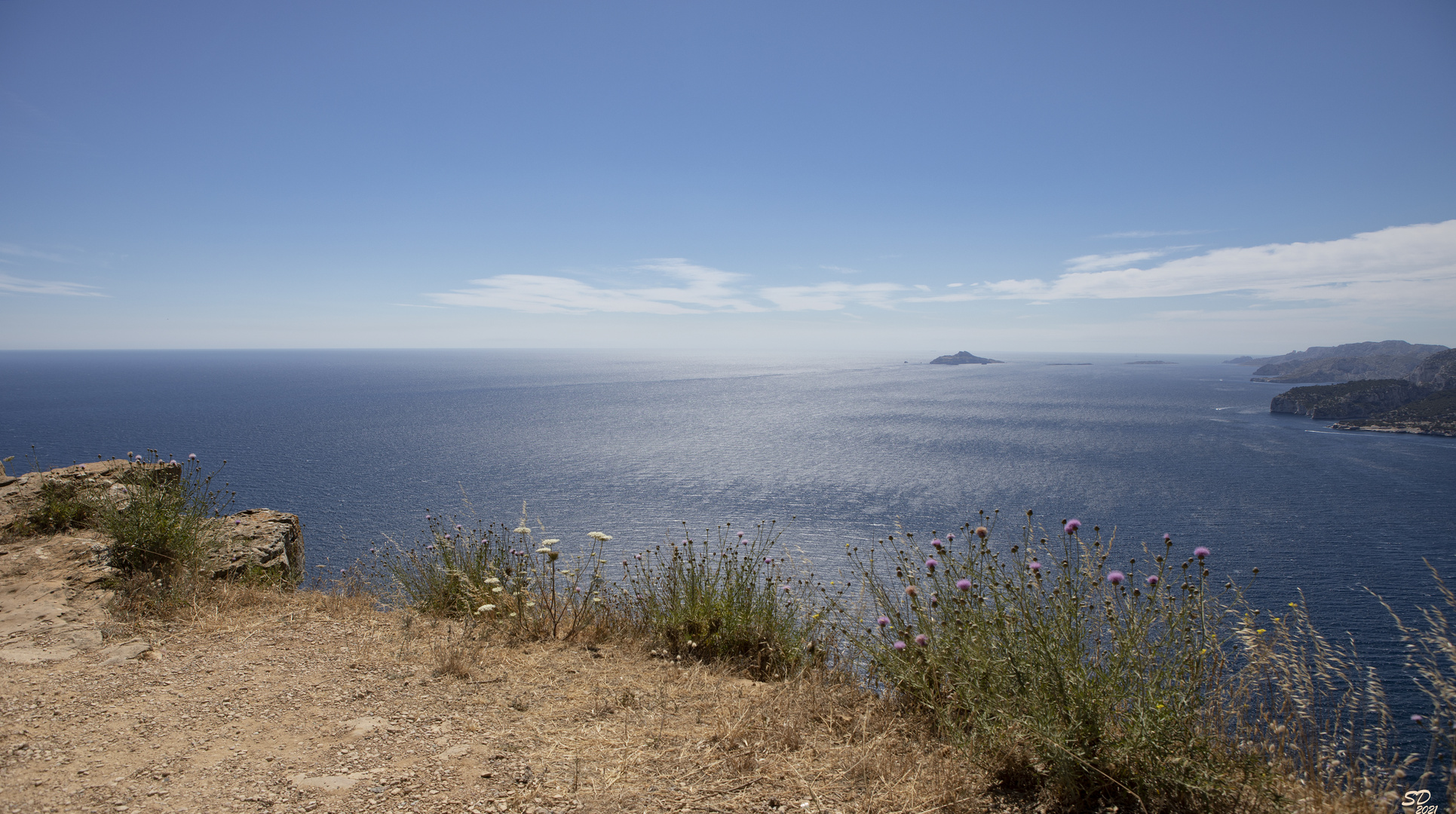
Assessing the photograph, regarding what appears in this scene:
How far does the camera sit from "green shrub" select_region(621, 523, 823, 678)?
211 inches

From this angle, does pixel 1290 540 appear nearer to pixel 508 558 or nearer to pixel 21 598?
pixel 508 558

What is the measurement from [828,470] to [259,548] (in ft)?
144

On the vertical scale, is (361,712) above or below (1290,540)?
above

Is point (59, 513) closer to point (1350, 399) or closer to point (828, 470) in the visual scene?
point (828, 470)

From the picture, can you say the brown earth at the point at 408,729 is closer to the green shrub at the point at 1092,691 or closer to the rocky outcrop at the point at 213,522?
the green shrub at the point at 1092,691

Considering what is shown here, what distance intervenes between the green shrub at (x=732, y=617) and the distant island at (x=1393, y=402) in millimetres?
100125

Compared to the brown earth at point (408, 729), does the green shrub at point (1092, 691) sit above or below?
above

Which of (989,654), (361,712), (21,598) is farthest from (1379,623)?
(21,598)

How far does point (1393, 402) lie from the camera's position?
86.8 m

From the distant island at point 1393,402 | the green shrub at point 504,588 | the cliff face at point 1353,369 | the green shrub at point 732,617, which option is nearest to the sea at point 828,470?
the green shrub at point 732,617

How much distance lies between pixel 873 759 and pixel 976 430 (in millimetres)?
71824

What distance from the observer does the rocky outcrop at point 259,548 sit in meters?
6.79

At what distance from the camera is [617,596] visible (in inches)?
252

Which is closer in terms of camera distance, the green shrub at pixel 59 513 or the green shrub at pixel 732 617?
the green shrub at pixel 732 617
